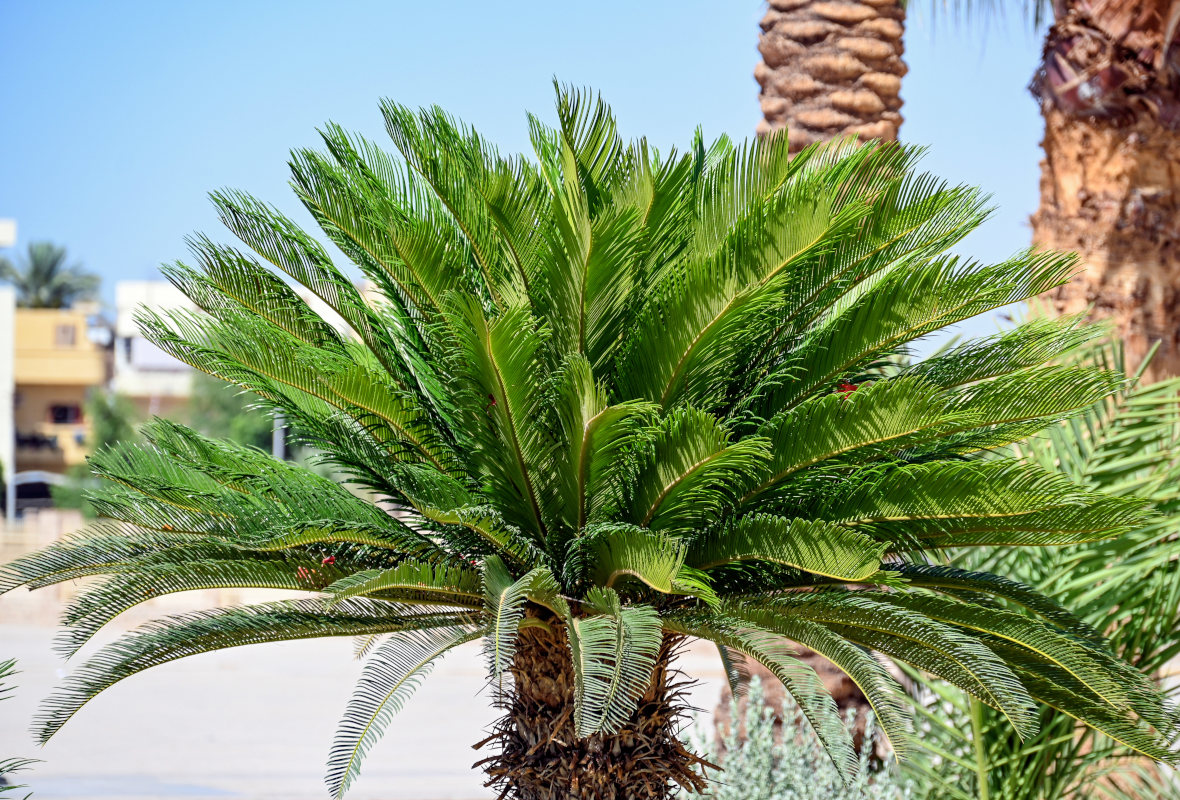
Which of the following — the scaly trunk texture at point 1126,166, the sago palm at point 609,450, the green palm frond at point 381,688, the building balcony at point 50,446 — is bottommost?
the building balcony at point 50,446

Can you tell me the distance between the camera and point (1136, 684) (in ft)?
13.0

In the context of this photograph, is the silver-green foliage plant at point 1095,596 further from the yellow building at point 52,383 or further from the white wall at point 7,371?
the yellow building at point 52,383

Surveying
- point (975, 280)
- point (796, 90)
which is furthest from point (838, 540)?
point (796, 90)

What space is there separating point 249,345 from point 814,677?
2082 mm

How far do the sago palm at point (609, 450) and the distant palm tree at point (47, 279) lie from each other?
5993 cm

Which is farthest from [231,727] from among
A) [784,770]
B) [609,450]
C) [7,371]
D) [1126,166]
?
[7,371]

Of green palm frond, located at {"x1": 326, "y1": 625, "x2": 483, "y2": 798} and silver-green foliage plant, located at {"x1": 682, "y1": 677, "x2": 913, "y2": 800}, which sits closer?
green palm frond, located at {"x1": 326, "y1": 625, "x2": 483, "y2": 798}

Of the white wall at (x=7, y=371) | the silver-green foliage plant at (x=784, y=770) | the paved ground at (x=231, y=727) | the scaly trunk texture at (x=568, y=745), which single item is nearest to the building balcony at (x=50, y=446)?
the white wall at (x=7, y=371)

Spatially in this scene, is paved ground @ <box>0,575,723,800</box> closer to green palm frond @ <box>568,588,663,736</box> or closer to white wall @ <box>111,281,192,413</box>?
green palm frond @ <box>568,588,663,736</box>

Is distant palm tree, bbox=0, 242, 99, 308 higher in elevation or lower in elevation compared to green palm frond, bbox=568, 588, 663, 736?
higher

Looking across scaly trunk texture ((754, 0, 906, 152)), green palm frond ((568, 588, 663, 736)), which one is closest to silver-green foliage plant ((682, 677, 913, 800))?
green palm frond ((568, 588, 663, 736))

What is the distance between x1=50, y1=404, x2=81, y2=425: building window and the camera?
157 feet

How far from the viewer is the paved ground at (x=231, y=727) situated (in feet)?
36.1

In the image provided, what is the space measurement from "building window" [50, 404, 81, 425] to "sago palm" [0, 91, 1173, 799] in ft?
159
